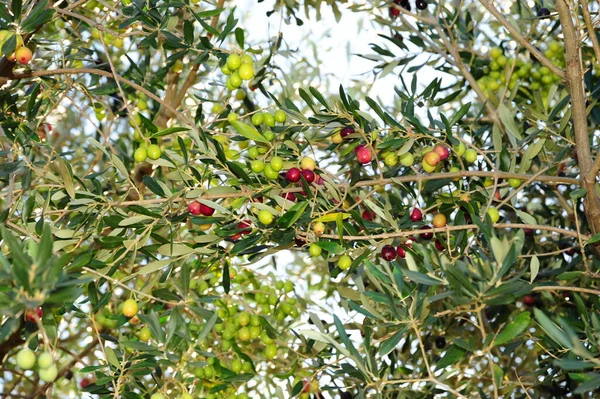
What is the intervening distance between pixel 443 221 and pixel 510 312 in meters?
1.02

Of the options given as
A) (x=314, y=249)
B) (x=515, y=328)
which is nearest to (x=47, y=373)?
(x=314, y=249)

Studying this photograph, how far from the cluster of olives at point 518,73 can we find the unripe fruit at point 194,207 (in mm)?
1675

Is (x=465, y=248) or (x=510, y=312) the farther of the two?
(x=510, y=312)

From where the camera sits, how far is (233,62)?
2.30 m

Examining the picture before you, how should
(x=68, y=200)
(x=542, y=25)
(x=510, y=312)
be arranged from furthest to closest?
1. (x=542, y=25)
2. (x=510, y=312)
3. (x=68, y=200)

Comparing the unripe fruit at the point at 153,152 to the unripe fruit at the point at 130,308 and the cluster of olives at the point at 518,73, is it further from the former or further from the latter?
the cluster of olives at the point at 518,73

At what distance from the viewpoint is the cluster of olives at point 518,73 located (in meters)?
3.39

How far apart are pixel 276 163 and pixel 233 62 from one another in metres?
0.35

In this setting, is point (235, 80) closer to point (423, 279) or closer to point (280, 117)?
point (280, 117)

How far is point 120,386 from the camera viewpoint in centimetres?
208

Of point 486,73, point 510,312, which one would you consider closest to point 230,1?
point 486,73

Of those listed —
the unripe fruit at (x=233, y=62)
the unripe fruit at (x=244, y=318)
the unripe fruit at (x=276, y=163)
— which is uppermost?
the unripe fruit at (x=233, y=62)

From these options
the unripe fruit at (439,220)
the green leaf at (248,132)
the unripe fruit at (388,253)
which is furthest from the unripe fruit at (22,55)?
the unripe fruit at (439,220)

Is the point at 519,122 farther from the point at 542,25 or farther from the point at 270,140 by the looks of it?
the point at 270,140
